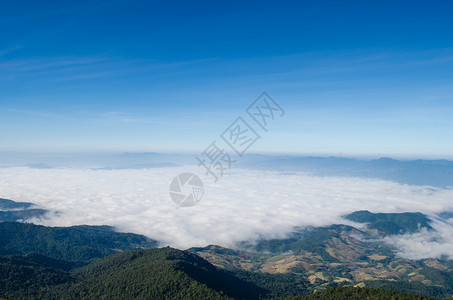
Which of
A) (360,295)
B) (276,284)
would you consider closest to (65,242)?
(276,284)

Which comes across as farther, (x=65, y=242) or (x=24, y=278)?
(x=65, y=242)

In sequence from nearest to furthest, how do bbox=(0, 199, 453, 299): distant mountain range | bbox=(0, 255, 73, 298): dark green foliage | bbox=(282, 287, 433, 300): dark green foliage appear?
bbox=(282, 287, 433, 300): dark green foliage, bbox=(0, 199, 453, 299): distant mountain range, bbox=(0, 255, 73, 298): dark green foliage

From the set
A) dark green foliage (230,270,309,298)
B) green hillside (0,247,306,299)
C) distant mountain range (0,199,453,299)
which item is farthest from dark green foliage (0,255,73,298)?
dark green foliage (230,270,309,298)

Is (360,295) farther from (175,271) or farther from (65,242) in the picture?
(65,242)

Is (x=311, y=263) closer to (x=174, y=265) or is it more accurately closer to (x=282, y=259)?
(x=282, y=259)

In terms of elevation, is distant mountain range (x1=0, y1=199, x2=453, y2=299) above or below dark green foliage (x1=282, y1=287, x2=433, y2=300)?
below

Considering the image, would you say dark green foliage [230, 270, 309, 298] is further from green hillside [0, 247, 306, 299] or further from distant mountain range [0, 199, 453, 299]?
green hillside [0, 247, 306, 299]

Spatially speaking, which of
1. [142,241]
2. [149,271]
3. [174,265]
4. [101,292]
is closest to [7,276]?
[101,292]

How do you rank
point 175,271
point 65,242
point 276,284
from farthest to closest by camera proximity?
point 65,242 < point 276,284 < point 175,271

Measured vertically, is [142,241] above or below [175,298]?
below
